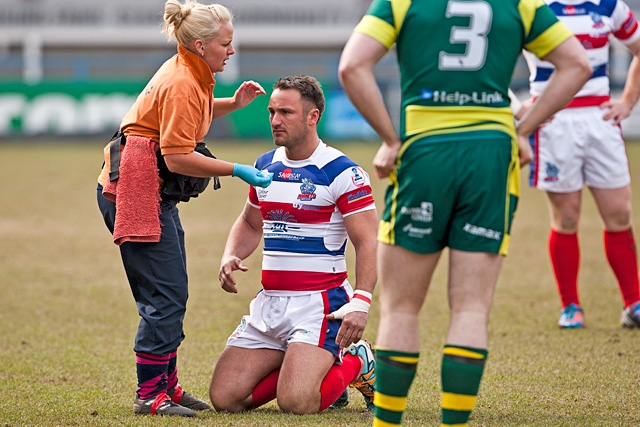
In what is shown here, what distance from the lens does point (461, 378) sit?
11.3 feet

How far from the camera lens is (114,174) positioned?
4617 mm

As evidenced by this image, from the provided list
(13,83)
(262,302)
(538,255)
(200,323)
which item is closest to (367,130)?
(13,83)

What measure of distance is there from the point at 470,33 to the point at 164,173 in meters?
1.86

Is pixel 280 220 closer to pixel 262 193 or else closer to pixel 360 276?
pixel 262 193

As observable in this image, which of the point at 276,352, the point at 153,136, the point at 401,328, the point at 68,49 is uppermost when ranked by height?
the point at 153,136

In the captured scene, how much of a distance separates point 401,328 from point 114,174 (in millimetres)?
1780

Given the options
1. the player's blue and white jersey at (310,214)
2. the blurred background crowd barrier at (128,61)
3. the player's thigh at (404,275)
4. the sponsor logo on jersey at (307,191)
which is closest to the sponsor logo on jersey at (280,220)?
the player's blue and white jersey at (310,214)

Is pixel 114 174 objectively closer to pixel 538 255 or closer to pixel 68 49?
pixel 538 255

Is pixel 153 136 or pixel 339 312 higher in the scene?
pixel 153 136

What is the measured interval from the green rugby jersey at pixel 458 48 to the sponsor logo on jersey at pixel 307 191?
1.33 m

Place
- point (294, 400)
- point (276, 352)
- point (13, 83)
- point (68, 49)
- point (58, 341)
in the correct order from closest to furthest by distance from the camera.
A: point (294, 400) < point (276, 352) < point (58, 341) < point (13, 83) < point (68, 49)

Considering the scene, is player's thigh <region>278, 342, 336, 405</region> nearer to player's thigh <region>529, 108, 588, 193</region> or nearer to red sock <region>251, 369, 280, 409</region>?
red sock <region>251, 369, 280, 409</region>

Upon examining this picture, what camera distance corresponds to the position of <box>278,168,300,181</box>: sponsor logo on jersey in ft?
15.8

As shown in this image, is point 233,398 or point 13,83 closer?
point 233,398
